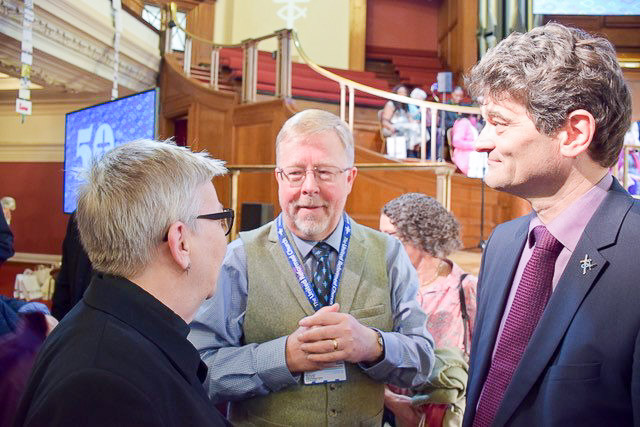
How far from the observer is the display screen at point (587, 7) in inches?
355

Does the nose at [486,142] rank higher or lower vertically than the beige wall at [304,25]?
lower

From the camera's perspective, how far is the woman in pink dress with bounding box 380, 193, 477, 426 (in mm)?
2283

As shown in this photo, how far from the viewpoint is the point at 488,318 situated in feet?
3.91

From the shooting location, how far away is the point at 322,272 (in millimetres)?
1431

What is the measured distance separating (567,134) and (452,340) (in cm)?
141

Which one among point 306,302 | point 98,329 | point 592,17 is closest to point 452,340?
point 306,302

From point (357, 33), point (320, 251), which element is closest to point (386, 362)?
point (320, 251)

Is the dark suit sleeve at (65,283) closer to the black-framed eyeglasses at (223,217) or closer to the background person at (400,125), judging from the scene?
the black-framed eyeglasses at (223,217)

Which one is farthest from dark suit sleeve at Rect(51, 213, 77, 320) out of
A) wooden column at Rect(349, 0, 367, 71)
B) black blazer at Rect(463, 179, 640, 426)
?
wooden column at Rect(349, 0, 367, 71)

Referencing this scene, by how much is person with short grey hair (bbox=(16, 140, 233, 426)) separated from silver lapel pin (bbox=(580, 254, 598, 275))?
0.69 metres

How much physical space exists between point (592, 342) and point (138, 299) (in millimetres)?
780

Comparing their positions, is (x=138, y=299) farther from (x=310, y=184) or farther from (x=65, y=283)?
(x=65, y=283)

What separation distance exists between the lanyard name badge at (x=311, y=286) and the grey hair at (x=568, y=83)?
0.59 metres

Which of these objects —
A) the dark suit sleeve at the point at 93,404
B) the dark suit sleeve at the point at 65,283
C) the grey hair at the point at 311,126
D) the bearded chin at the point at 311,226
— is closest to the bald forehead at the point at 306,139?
the grey hair at the point at 311,126
